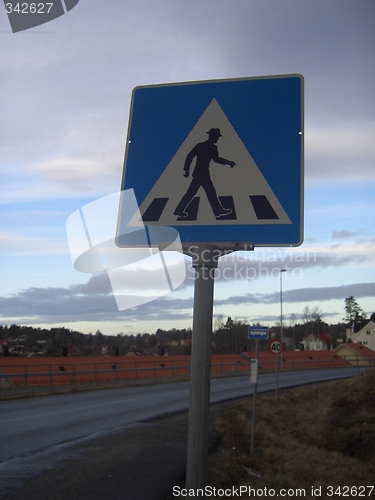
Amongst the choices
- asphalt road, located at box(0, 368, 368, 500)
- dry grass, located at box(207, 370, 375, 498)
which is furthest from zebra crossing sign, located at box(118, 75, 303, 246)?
dry grass, located at box(207, 370, 375, 498)

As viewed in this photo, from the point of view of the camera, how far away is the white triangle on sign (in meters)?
2.56

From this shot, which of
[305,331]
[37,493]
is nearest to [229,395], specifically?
[37,493]

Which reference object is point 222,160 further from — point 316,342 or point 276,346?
point 316,342

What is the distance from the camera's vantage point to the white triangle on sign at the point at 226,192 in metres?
2.56

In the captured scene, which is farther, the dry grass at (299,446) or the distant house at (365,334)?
the distant house at (365,334)

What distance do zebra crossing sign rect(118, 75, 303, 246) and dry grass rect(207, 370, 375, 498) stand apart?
226 inches

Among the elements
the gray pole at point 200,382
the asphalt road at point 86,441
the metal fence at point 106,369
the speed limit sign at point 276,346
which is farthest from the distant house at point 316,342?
the gray pole at point 200,382

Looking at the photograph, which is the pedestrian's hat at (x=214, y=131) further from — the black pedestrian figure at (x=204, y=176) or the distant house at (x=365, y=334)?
the distant house at (x=365, y=334)

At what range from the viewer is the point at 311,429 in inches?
610

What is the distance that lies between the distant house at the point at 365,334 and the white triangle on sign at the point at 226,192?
330 ft

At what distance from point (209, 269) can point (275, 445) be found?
35.2 feet

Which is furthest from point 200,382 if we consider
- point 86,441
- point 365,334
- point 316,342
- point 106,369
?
point 316,342

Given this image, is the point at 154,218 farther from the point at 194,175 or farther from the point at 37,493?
the point at 37,493

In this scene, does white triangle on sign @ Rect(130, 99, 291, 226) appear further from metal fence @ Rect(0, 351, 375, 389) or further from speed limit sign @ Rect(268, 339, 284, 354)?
speed limit sign @ Rect(268, 339, 284, 354)
